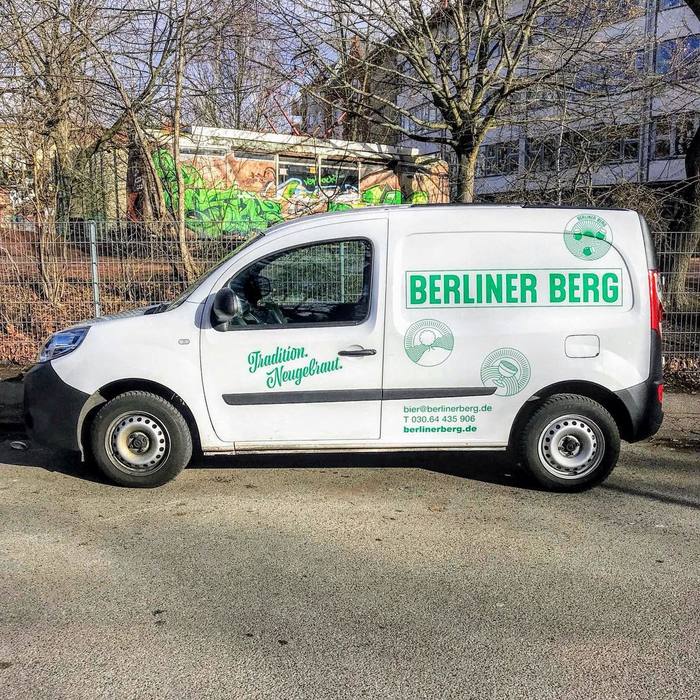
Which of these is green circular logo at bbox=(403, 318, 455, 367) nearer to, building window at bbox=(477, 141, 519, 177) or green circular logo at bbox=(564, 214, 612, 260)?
green circular logo at bbox=(564, 214, 612, 260)

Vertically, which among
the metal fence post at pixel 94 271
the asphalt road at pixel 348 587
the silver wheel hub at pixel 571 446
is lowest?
the asphalt road at pixel 348 587

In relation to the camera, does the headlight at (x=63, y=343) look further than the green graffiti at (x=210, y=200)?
No

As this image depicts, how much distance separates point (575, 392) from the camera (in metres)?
4.99

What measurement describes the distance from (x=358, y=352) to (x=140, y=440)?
5.69 ft

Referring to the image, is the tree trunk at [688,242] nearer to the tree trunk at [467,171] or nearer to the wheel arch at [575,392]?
the tree trunk at [467,171]

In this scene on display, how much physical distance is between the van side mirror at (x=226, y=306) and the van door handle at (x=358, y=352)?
79cm

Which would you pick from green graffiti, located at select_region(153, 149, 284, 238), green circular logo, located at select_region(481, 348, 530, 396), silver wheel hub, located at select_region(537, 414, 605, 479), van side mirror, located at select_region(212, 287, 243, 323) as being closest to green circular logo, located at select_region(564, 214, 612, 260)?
green circular logo, located at select_region(481, 348, 530, 396)

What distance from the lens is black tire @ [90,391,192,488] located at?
4.91 m

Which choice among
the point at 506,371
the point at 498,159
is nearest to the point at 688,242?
the point at 498,159

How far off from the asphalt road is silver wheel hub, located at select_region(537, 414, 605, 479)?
0.22m

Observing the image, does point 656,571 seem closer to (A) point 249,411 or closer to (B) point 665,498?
(B) point 665,498

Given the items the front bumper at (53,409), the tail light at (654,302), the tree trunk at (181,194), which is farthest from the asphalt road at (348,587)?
the tree trunk at (181,194)

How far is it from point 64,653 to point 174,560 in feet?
3.15

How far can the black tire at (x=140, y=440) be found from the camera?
193 inches
